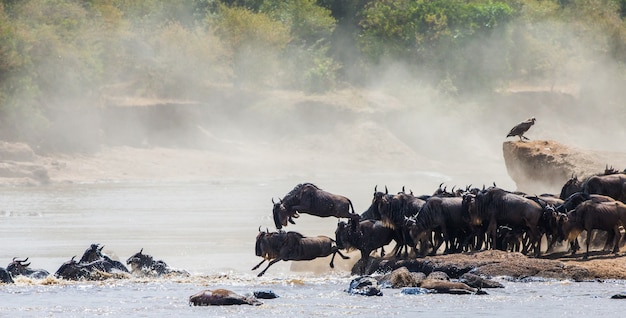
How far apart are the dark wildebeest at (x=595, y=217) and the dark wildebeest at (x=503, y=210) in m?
0.49

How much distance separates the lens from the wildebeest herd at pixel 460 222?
19.6 meters

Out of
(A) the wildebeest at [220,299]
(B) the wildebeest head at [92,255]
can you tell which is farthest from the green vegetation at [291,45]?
(A) the wildebeest at [220,299]

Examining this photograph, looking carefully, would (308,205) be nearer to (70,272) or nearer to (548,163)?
(70,272)

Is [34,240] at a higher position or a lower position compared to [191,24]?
lower

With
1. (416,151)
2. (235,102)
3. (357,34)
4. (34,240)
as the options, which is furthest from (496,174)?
(34,240)

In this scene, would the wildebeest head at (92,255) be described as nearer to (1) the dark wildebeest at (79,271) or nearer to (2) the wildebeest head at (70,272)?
(1) the dark wildebeest at (79,271)

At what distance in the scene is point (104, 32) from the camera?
63875 millimetres

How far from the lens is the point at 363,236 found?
2059cm

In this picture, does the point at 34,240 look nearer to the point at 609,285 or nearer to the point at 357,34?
the point at 609,285

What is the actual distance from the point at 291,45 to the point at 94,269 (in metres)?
50.6

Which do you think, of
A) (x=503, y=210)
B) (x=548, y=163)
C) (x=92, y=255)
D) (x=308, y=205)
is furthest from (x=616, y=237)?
(x=92, y=255)

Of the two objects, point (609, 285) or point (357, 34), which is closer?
point (609, 285)

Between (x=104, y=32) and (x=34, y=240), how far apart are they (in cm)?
3760

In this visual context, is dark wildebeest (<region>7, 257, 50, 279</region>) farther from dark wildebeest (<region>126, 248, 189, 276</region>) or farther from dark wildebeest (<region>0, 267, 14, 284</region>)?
dark wildebeest (<region>126, 248, 189, 276</region>)
